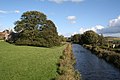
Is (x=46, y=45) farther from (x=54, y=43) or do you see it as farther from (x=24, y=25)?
(x=24, y=25)

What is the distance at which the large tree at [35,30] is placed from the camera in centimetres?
9338

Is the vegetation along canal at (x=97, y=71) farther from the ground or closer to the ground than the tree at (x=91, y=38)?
closer to the ground

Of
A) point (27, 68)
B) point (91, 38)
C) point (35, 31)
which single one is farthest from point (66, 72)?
point (91, 38)

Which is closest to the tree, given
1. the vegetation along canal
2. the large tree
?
the large tree

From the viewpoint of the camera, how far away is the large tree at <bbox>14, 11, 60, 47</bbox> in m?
93.4

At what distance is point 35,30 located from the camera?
96.4 m

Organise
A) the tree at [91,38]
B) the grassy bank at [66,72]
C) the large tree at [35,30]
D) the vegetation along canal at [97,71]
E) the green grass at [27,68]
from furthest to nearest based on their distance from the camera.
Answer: the tree at [91,38] < the large tree at [35,30] < the vegetation along canal at [97,71] < the green grass at [27,68] < the grassy bank at [66,72]

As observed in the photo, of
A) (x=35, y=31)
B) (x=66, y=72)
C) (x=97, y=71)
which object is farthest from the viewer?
(x=35, y=31)

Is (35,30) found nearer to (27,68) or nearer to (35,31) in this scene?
(35,31)

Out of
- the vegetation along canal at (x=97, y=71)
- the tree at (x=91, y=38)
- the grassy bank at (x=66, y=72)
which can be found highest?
the tree at (x=91, y=38)

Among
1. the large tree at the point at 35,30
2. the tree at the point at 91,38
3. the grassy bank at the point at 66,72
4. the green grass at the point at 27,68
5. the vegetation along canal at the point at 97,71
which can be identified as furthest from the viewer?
the tree at the point at 91,38

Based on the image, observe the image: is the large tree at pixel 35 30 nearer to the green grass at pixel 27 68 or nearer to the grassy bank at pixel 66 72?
the green grass at pixel 27 68

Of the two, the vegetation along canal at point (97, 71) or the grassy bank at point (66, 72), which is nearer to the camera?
the grassy bank at point (66, 72)

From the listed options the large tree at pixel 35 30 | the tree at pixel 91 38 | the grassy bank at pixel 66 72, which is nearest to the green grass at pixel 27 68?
the grassy bank at pixel 66 72
